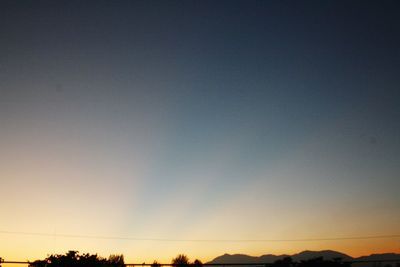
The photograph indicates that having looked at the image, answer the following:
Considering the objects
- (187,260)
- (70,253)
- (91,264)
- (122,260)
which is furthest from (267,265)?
(70,253)

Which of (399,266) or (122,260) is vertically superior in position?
(122,260)

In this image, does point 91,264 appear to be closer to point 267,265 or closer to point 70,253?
point 70,253

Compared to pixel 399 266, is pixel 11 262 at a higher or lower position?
higher

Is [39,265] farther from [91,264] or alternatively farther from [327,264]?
[327,264]

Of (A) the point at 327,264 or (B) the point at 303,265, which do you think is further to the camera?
(A) the point at 327,264

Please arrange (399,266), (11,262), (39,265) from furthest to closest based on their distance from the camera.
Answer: (399,266)
(39,265)
(11,262)

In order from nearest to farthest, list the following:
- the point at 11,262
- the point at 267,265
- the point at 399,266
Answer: the point at 11,262 → the point at 267,265 → the point at 399,266

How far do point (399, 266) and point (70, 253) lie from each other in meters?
37.9

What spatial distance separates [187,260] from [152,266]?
16.3 metres

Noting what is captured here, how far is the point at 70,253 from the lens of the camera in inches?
1334

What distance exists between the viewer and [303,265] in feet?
109

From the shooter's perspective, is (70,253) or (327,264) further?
(327,264)

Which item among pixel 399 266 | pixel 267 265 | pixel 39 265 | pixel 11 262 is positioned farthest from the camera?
pixel 399 266

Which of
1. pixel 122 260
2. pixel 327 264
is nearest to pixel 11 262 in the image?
pixel 122 260
